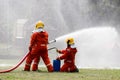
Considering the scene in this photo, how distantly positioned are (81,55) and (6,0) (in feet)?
30.9

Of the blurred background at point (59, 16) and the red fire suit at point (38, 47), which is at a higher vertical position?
the blurred background at point (59, 16)

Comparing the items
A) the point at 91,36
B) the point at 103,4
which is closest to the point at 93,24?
the point at 103,4

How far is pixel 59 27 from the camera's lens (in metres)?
37.8

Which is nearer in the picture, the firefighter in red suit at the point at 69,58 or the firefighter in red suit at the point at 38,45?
the firefighter in red suit at the point at 38,45

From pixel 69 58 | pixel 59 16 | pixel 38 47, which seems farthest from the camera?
pixel 59 16

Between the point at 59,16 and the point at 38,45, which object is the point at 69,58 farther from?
the point at 59,16

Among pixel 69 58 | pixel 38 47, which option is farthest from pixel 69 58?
pixel 38 47

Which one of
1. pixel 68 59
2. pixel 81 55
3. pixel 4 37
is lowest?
pixel 68 59

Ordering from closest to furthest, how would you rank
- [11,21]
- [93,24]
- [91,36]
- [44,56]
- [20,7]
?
1. [44,56]
2. [91,36]
3. [93,24]
4. [20,7]
5. [11,21]

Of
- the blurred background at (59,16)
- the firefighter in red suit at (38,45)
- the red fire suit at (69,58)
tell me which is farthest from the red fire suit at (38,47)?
the blurred background at (59,16)

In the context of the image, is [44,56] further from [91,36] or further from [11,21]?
[11,21]

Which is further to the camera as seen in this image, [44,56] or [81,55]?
[81,55]

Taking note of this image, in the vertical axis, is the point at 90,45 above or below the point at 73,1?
below

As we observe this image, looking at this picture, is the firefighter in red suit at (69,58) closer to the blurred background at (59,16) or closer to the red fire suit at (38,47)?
the red fire suit at (38,47)
